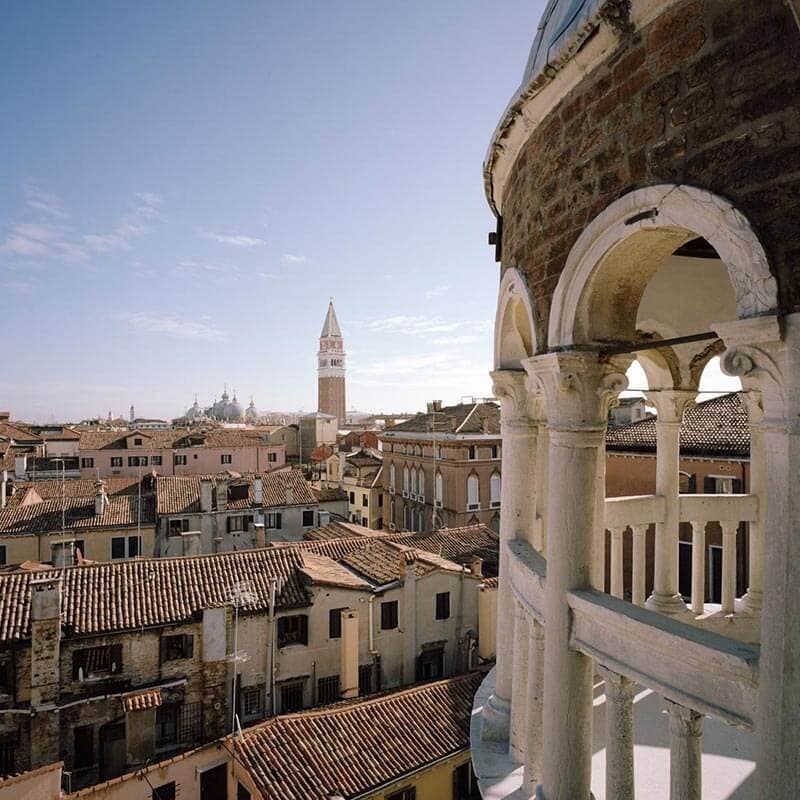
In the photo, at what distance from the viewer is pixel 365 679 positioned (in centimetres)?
2111

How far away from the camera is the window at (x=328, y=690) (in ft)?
68.2

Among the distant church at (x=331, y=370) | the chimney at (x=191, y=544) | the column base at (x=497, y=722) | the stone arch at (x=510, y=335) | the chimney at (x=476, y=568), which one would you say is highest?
the distant church at (x=331, y=370)

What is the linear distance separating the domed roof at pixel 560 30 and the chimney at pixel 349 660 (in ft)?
60.5

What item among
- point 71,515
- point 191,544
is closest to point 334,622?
point 191,544

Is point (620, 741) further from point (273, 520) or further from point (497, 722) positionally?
point (273, 520)

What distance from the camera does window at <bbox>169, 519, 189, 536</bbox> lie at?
35.2 metres

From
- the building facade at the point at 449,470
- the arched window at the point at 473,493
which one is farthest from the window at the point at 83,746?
the arched window at the point at 473,493

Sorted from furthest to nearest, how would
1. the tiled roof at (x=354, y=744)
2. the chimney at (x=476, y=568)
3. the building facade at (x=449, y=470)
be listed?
the building facade at (x=449, y=470)
the chimney at (x=476, y=568)
the tiled roof at (x=354, y=744)

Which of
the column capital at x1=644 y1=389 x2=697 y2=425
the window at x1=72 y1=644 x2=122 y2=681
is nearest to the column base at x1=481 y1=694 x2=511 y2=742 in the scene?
the column capital at x1=644 y1=389 x2=697 y2=425

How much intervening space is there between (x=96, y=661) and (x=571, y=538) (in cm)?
1983

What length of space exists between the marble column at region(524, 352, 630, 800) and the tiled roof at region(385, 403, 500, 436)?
37.1 metres

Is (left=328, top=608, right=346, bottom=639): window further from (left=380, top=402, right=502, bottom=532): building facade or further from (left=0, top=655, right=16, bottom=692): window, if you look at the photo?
(left=380, top=402, right=502, bottom=532): building facade

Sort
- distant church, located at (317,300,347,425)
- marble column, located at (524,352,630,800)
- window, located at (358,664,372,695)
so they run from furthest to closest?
distant church, located at (317,300,347,425), window, located at (358,664,372,695), marble column, located at (524,352,630,800)

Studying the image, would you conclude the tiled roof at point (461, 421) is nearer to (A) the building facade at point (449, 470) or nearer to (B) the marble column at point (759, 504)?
(A) the building facade at point (449, 470)
